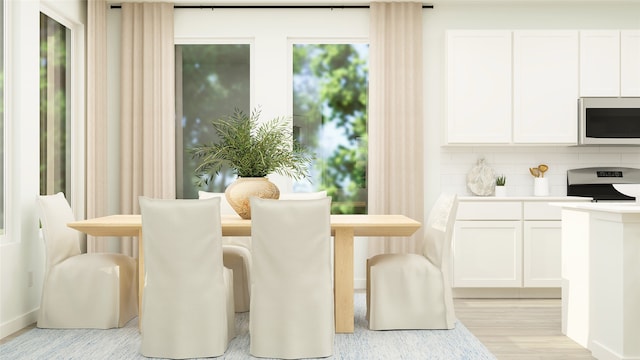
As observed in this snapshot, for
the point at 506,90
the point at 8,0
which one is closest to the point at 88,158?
the point at 8,0

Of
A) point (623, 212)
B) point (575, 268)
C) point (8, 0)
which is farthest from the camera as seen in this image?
point (8, 0)

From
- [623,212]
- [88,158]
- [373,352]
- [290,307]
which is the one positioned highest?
[88,158]

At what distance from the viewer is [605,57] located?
528 cm

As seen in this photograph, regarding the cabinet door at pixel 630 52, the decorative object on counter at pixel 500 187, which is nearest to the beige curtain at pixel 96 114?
the decorative object on counter at pixel 500 187

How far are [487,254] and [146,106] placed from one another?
3377 mm

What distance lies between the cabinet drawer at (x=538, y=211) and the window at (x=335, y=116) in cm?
150

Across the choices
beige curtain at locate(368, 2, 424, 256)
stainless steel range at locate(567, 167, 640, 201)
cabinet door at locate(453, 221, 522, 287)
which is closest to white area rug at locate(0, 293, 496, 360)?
cabinet door at locate(453, 221, 522, 287)

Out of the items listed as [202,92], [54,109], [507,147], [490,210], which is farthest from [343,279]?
[54,109]

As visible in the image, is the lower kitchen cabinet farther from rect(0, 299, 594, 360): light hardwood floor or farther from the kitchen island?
the kitchen island

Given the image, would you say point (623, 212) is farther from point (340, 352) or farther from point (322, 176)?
point (322, 176)

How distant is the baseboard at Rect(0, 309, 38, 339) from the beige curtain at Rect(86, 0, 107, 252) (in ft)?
3.79

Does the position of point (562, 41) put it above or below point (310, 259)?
above

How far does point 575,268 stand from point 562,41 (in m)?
2.55

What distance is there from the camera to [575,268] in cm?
359
